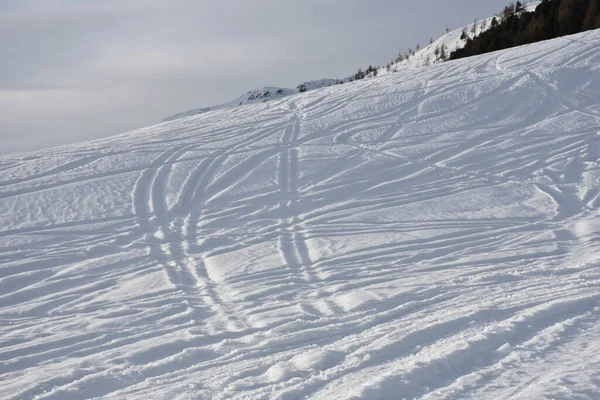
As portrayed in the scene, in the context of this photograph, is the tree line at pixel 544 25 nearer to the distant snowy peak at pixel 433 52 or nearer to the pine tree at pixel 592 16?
the pine tree at pixel 592 16

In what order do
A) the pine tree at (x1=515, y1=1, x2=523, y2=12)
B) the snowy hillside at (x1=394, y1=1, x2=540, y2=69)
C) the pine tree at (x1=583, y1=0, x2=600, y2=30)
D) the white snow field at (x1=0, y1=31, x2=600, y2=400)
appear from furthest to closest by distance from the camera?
the snowy hillside at (x1=394, y1=1, x2=540, y2=69)
the pine tree at (x1=515, y1=1, x2=523, y2=12)
the pine tree at (x1=583, y1=0, x2=600, y2=30)
the white snow field at (x1=0, y1=31, x2=600, y2=400)

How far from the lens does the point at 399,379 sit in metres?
3.73

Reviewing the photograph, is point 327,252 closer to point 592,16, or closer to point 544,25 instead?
point 592,16

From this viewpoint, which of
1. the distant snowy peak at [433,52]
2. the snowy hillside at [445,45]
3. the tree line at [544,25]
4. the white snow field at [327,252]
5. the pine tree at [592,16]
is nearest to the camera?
the white snow field at [327,252]

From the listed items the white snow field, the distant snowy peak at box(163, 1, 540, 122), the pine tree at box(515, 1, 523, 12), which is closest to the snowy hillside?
the distant snowy peak at box(163, 1, 540, 122)

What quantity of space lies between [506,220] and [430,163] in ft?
11.3

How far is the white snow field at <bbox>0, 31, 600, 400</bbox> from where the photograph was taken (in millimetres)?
4191

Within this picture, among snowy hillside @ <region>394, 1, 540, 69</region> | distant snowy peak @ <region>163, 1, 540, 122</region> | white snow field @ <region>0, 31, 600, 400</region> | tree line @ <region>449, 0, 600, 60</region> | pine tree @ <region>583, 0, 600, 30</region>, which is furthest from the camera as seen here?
snowy hillside @ <region>394, 1, 540, 69</region>

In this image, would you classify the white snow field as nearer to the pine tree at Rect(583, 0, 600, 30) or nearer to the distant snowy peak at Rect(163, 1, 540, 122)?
the pine tree at Rect(583, 0, 600, 30)

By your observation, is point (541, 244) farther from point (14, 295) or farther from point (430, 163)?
point (14, 295)

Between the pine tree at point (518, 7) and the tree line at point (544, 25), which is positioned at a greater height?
the pine tree at point (518, 7)

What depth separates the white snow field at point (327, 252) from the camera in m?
4.19

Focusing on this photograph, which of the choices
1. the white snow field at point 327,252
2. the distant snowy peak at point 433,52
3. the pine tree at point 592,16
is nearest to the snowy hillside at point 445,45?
the distant snowy peak at point 433,52

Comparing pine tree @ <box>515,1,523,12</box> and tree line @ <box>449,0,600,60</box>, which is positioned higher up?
pine tree @ <box>515,1,523,12</box>
